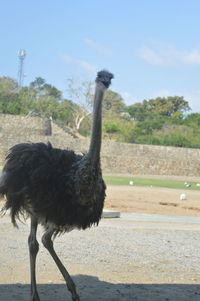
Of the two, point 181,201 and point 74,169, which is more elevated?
point 74,169

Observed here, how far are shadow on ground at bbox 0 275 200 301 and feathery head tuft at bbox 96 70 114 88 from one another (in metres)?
1.62

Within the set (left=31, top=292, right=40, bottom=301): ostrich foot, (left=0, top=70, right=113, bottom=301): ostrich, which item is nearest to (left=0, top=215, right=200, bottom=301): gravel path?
(left=31, top=292, right=40, bottom=301): ostrich foot

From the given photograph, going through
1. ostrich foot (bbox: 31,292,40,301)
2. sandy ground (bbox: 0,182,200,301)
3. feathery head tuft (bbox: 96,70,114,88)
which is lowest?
sandy ground (bbox: 0,182,200,301)

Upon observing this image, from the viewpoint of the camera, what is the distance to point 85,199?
4434 mm

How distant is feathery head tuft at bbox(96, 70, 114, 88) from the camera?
178 inches

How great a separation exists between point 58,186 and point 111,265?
1.90 m

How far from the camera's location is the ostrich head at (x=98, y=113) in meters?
4.40

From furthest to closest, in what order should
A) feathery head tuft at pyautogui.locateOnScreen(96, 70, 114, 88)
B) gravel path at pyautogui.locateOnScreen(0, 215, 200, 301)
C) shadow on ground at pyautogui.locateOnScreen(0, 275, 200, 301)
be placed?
gravel path at pyautogui.locateOnScreen(0, 215, 200, 301) → shadow on ground at pyautogui.locateOnScreen(0, 275, 200, 301) → feathery head tuft at pyautogui.locateOnScreen(96, 70, 114, 88)

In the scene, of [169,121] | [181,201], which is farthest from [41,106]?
[181,201]

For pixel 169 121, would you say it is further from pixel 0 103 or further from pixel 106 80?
pixel 106 80

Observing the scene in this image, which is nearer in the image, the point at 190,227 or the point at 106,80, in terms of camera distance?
the point at 106,80

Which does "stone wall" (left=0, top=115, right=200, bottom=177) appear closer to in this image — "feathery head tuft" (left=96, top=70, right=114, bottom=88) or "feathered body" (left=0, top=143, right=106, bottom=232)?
"feathered body" (left=0, top=143, right=106, bottom=232)

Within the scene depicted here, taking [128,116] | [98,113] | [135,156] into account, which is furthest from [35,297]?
[128,116]

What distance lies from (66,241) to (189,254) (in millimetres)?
1500
